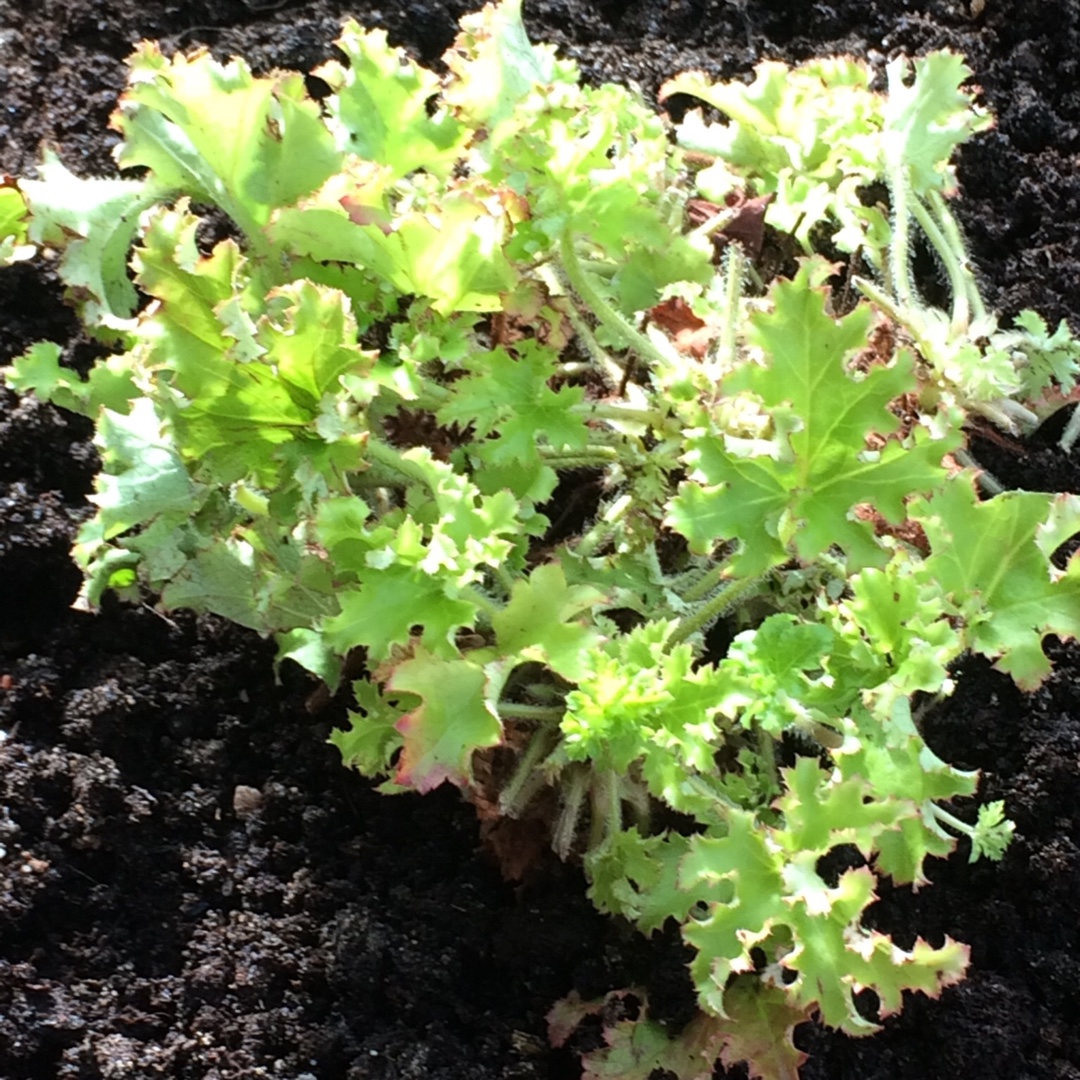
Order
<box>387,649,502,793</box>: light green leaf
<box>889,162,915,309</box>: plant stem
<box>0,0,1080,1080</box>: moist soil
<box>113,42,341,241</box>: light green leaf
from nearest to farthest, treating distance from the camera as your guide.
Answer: <box>387,649,502,793</box>: light green leaf
<box>113,42,341,241</box>: light green leaf
<box>0,0,1080,1080</box>: moist soil
<box>889,162,915,309</box>: plant stem

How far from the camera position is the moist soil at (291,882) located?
1.39 meters

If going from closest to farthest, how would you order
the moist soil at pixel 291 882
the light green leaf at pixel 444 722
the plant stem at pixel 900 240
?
1. the light green leaf at pixel 444 722
2. the moist soil at pixel 291 882
3. the plant stem at pixel 900 240

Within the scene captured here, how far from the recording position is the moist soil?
4.56ft

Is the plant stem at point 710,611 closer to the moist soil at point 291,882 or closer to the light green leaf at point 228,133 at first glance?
the moist soil at point 291,882

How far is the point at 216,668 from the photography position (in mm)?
1589

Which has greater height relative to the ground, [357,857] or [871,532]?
[871,532]

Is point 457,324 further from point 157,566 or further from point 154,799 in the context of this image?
point 154,799

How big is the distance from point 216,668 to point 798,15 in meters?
1.47

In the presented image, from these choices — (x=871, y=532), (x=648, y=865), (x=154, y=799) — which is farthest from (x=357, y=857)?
(x=871, y=532)

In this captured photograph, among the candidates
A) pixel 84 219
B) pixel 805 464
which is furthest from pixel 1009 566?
pixel 84 219

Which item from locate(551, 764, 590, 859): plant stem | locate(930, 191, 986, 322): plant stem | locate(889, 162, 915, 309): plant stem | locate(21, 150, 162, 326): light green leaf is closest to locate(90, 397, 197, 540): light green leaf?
locate(21, 150, 162, 326): light green leaf

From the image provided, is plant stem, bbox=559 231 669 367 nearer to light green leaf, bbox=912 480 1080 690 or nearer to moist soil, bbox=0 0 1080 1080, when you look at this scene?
Answer: light green leaf, bbox=912 480 1080 690

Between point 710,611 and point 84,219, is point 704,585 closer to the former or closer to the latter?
point 710,611

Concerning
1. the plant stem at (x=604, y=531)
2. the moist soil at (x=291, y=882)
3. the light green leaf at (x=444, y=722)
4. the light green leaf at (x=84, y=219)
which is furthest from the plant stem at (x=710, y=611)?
the light green leaf at (x=84, y=219)
